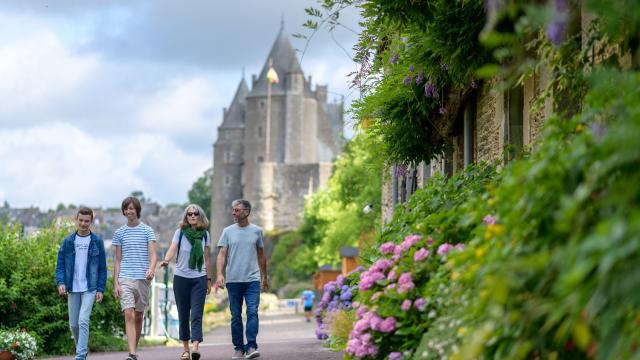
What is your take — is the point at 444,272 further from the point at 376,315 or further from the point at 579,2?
the point at 579,2

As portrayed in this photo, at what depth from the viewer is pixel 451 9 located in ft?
34.7

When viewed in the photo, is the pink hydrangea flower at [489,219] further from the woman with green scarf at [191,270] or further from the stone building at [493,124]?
the woman with green scarf at [191,270]

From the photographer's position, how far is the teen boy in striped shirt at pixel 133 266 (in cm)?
1228

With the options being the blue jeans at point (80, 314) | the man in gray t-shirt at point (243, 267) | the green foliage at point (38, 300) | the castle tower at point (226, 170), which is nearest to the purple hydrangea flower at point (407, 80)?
the man in gray t-shirt at point (243, 267)

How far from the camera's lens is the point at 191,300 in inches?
510

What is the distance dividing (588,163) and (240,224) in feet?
28.4

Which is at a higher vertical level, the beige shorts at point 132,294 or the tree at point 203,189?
the tree at point 203,189

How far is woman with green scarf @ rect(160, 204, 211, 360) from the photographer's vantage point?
42.0ft

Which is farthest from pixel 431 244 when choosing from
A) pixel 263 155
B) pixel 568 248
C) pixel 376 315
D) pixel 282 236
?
pixel 263 155

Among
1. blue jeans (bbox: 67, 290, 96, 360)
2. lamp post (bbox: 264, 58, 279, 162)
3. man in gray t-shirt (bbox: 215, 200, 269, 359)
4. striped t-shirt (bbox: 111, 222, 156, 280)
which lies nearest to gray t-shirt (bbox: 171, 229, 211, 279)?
man in gray t-shirt (bbox: 215, 200, 269, 359)

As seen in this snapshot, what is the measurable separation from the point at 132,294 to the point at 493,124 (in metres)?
4.25

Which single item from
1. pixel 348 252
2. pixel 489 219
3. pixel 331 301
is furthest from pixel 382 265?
pixel 348 252

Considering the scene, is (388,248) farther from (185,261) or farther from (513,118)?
(185,261)

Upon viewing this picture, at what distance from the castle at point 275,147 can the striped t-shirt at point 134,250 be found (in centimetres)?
9373
